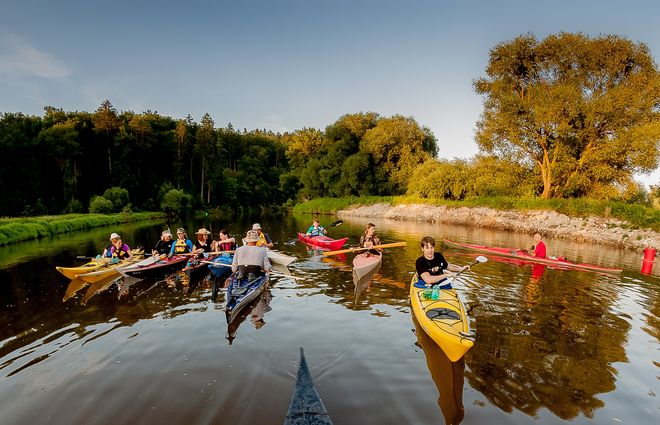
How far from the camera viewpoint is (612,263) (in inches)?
715

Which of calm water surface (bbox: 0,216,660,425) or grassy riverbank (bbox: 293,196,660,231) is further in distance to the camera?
grassy riverbank (bbox: 293,196,660,231)

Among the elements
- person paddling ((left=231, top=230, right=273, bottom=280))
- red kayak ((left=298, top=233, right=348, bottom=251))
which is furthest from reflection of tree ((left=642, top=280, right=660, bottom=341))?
red kayak ((left=298, top=233, right=348, bottom=251))

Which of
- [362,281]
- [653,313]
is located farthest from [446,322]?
[653,313]

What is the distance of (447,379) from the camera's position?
6582 mm

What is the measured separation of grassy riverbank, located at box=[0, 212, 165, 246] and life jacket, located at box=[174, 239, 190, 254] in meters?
16.7

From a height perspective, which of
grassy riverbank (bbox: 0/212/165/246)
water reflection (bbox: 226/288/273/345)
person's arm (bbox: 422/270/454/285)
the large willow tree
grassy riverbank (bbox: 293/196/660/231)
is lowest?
grassy riverbank (bbox: 0/212/165/246)

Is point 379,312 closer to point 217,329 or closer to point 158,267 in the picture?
point 217,329

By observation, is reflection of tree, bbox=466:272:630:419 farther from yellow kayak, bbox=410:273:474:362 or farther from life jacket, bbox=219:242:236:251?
life jacket, bbox=219:242:236:251

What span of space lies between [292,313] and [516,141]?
3275 cm

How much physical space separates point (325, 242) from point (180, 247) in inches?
329

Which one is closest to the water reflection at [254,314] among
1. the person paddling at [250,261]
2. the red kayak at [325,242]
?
the person paddling at [250,261]

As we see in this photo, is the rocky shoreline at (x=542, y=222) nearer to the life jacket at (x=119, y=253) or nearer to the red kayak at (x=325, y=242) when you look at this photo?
the red kayak at (x=325, y=242)

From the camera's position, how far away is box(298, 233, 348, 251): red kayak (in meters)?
20.6

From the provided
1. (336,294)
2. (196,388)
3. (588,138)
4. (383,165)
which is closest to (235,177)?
(383,165)
